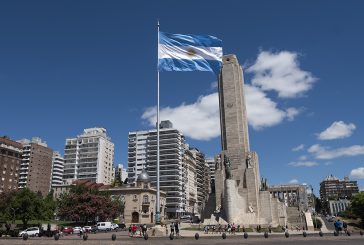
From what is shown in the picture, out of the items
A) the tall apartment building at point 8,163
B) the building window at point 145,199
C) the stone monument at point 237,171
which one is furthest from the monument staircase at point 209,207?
the tall apartment building at point 8,163

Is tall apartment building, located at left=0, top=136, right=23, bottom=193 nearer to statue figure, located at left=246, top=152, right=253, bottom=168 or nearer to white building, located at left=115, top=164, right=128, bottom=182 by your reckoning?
white building, located at left=115, top=164, right=128, bottom=182

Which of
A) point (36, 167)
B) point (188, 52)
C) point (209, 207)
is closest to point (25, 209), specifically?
point (209, 207)

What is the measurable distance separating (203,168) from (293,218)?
111 meters

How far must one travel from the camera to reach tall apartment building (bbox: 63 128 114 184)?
159375 millimetres

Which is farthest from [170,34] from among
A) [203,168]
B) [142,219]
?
[203,168]

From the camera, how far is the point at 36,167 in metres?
165

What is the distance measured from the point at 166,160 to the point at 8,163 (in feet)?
187

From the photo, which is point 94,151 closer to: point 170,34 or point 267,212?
point 267,212

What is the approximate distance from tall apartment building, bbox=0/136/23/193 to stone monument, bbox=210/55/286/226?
282ft

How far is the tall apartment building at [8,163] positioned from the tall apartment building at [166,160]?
44.3 meters

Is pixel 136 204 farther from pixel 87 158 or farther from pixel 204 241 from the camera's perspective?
pixel 204 241

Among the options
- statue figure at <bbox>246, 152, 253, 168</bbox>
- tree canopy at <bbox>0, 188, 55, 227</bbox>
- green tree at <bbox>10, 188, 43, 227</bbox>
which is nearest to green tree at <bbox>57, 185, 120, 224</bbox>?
tree canopy at <bbox>0, 188, 55, 227</bbox>

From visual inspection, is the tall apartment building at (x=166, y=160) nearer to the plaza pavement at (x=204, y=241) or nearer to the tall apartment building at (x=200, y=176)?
the tall apartment building at (x=200, y=176)

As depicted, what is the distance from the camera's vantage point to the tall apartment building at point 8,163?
122 m
